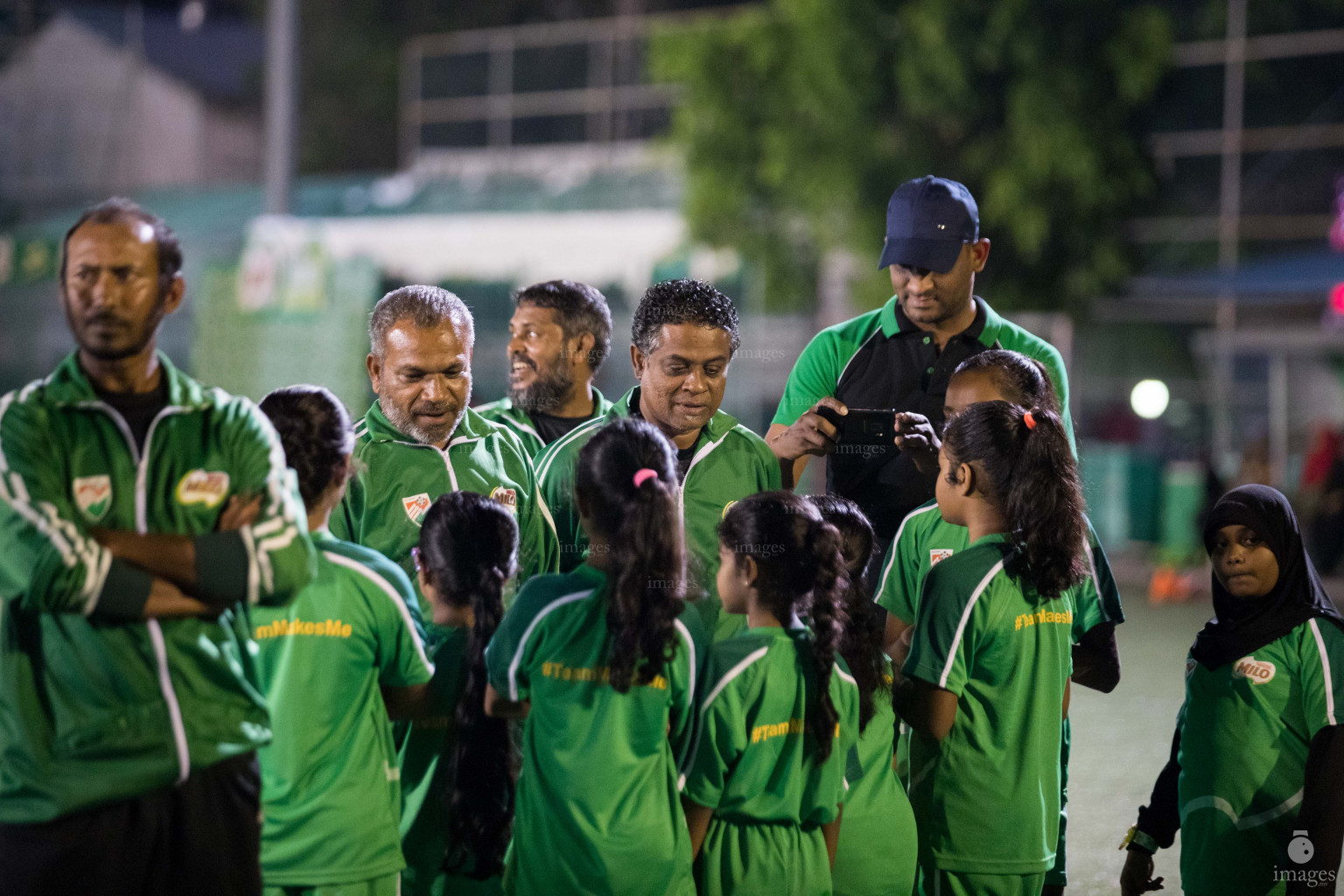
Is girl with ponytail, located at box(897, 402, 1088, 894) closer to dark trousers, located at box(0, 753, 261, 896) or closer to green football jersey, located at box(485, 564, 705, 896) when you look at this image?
green football jersey, located at box(485, 564, 705, 896)

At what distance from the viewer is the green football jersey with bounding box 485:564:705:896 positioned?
125 inches

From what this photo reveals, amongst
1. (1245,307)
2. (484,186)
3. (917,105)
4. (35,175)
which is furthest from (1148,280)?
(35,175)

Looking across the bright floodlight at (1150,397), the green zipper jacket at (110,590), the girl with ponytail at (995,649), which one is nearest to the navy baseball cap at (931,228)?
the girl with ponytail at (995,649)

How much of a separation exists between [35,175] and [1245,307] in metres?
27.5

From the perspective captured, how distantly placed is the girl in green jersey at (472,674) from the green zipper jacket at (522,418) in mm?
Answer: 1541

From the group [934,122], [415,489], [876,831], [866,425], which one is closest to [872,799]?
[876,831]

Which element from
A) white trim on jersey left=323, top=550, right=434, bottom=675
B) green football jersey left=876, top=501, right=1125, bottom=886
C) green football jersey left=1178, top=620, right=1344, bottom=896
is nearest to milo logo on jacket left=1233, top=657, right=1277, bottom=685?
green football jersey left=1178, top=620, right=1344, bottom=896

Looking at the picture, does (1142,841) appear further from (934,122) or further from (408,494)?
(934,122)

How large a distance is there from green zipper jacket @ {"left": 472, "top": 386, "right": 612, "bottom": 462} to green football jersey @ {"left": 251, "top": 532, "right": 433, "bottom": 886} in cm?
189

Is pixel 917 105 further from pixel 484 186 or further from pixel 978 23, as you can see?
pixel 484 186

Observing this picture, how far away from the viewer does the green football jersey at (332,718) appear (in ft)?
10.7

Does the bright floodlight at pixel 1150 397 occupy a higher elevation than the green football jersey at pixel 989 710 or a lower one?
higher

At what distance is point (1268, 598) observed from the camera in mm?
4238

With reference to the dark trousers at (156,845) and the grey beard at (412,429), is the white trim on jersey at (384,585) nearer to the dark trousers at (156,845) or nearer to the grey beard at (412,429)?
the dark trousers at (156,845)
